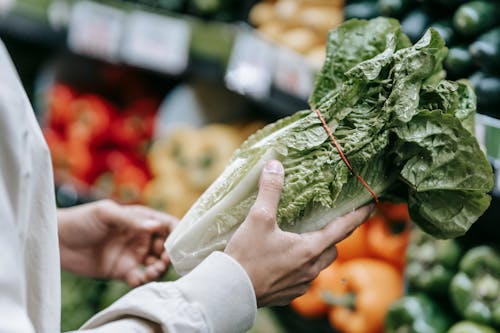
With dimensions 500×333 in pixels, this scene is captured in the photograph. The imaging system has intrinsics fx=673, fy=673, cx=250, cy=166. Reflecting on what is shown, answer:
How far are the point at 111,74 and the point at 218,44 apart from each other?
117cm

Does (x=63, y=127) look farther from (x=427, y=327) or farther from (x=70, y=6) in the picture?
(x=427, y=327)

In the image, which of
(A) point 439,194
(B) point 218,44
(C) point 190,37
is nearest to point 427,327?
(A) point 439,194

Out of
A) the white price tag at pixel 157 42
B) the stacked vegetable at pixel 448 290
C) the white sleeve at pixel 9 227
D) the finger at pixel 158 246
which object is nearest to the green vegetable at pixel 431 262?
the stacked vegetable at pixel 448 290

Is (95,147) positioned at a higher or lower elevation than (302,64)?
lower

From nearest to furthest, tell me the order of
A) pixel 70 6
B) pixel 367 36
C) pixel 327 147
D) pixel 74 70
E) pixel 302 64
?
1. pixel 327 147
2. pixel 367 36
3. pixel 302 64
4. pixel 70 6
5. pixel 74 70

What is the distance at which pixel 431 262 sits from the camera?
1804 millimetres

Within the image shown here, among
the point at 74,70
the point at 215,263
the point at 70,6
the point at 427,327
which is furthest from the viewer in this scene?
the point at 74,70

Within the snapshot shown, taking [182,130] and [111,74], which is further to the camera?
A: [111,74]

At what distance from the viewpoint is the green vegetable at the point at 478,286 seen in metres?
1.61

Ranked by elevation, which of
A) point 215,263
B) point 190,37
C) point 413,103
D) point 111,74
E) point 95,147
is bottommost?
point 95,147

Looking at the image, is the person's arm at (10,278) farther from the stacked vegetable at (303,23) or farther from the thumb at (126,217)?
the stacked vegetable at (303,23)

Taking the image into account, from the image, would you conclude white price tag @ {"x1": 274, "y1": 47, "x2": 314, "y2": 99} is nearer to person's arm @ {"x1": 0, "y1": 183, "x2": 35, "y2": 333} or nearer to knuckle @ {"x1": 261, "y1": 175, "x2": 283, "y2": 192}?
knuckle @ {"x1": 261, "y1": 175, "x2": 283, "y2": 192}

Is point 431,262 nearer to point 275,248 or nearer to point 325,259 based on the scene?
point 325,259

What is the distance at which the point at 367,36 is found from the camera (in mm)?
1355
